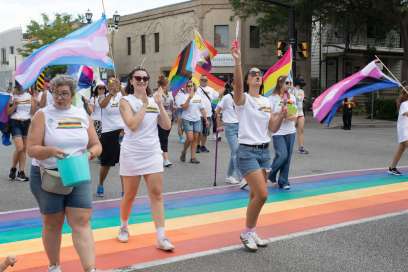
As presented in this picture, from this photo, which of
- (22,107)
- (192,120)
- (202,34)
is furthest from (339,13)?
(22,107)

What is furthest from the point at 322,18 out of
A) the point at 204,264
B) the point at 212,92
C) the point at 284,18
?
the point at 204,264

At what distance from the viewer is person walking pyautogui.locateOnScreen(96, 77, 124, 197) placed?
7.95 m

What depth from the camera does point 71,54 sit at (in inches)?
266

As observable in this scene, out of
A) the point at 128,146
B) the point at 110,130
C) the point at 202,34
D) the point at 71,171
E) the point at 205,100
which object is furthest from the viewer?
the point at 202,34

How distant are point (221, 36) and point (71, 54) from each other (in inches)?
1246

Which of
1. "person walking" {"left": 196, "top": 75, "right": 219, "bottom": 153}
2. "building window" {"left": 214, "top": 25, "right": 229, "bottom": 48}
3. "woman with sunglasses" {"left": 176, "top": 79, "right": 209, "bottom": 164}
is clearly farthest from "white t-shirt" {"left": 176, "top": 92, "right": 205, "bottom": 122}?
"building window" {"left": 214, "top": 25, "right": 229, "bottom": 48}

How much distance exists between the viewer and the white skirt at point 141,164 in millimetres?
5312

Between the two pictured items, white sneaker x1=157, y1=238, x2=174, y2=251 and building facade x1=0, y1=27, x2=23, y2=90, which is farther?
building facade x1=0, y1=27, x2=23, y2=90

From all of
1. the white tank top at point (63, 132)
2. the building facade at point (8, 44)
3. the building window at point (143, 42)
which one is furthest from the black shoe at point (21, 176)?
the building facade at point (8, 44)

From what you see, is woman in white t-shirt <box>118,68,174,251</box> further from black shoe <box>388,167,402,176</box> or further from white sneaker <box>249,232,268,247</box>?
black shoe <box>388,167,402,176</box>

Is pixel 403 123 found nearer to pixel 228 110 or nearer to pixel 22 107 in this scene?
pixel 228 110

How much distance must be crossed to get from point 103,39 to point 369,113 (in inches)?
1000

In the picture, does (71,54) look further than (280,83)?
No

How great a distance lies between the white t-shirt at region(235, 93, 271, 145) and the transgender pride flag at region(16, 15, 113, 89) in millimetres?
2147
